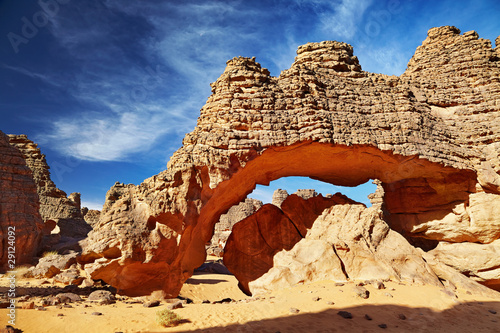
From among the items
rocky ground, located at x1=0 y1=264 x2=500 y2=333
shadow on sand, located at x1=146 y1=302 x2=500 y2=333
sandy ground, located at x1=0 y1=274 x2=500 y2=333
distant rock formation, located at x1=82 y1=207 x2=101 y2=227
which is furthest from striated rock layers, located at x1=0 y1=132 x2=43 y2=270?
shadow on sand, located at x1=146 y1=302 x2=500 y2=333

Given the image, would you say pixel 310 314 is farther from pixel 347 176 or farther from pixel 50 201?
pixel 50 201

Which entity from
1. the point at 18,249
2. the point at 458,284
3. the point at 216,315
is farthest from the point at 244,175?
the point at 18,249

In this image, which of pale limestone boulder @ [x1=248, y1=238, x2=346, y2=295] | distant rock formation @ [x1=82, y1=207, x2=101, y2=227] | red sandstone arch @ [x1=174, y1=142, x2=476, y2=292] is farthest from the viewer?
distant rock formation @ [x1=82, y1=207, x2=101, y2=227]

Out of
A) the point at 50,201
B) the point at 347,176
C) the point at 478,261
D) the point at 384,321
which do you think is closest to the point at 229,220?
the point at 50,201

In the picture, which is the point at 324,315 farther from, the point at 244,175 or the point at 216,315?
the point at 244,175

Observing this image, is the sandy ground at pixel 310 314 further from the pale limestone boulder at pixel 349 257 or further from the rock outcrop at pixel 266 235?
the rock outcrop at pixel 266 235

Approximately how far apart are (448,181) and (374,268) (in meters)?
6.38

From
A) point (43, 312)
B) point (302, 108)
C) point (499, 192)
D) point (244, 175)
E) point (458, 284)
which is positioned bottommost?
point (458, 284)

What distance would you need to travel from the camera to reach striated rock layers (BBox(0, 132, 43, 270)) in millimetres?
16969

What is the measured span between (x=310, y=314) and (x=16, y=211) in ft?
62.9

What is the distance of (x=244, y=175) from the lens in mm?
13586

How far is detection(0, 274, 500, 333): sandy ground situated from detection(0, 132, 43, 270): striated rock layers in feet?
38.6

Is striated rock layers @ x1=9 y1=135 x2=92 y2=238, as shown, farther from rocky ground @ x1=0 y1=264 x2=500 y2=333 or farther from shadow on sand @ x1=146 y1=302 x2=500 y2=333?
shadow on sand @ x1=146 y1=302 x2=500 y2=333

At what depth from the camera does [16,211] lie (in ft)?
58.7
